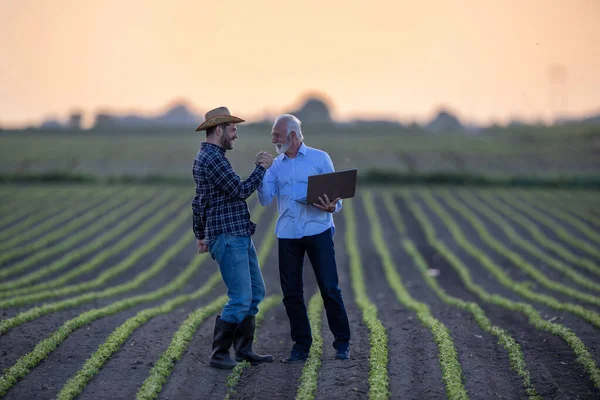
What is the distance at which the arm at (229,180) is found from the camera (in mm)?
6531

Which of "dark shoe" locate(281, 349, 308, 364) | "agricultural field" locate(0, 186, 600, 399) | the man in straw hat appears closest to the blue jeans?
the man in straw hat

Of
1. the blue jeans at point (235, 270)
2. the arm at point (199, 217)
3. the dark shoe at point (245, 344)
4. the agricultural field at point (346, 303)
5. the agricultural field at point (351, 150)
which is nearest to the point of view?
the agricultural field at point (346, 303)

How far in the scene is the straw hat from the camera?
668 centimetres

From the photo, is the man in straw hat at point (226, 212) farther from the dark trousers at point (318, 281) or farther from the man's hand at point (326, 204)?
the man's hand at point (326, 204)

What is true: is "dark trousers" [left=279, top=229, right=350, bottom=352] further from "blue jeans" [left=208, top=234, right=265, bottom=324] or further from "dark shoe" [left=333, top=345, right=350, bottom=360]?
"blue jeans" [left=208, top=234, right=265, bottom=324]

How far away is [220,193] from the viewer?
22.0ft

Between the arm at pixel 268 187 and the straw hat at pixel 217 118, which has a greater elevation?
the straw hat at pixel 217 118

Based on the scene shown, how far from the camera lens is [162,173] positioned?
3825 centimetres

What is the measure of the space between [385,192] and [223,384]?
27.4m

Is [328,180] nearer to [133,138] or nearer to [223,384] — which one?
[223,384]

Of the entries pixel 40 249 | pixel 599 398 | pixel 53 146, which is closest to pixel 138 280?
pixel 40 249

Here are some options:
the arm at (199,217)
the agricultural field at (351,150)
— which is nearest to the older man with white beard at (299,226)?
the arm at (199,217)

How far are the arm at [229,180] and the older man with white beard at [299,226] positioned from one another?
1.04ft

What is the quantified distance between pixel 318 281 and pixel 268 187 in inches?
43.4
